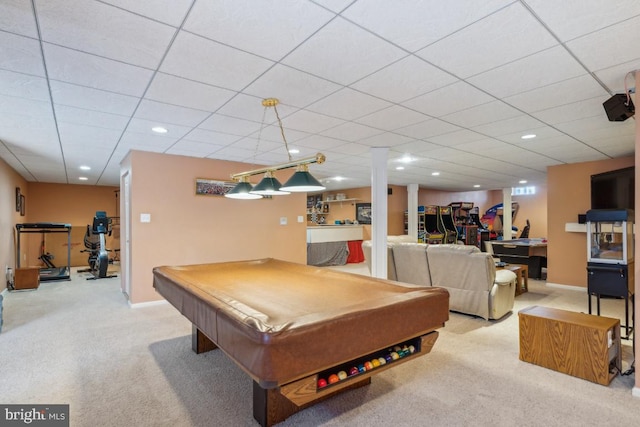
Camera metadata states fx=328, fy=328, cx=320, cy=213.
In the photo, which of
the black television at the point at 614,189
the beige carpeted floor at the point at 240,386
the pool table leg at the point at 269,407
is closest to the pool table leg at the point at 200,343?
the beige carpeted floor at the point at 240,386

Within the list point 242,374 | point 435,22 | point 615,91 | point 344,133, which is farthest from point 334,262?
point 435,22

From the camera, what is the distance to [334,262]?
8680 mm

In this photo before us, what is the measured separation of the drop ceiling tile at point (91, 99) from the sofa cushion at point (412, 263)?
145 inches

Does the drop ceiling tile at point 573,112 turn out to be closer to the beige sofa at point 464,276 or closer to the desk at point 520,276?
the beige sofa at point 464,276

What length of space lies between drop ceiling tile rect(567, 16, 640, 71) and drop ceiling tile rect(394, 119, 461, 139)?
4.61 ft

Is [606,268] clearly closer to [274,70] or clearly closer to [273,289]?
[273,289]

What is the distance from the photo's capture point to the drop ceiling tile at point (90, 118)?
3.10 metres

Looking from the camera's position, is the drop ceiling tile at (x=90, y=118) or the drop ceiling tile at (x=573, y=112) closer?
the drop ceiling tile at (x=573, y=112)

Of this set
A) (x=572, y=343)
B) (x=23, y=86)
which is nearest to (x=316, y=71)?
(x=23, y=86)

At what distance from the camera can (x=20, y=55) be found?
6.67 feet

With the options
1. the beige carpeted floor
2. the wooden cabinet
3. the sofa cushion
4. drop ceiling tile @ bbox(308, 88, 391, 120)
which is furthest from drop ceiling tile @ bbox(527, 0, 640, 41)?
the sofa cushion

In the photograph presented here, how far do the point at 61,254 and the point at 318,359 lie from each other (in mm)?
10271

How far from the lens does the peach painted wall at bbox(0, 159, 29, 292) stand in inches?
216

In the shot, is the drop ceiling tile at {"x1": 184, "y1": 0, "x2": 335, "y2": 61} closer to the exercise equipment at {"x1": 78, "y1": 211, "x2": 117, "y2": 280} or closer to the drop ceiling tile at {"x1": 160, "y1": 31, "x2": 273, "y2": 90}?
the drop ceiling tile at {"x1": 160, "y1": 31, "x2": 273, "y2": 90}
